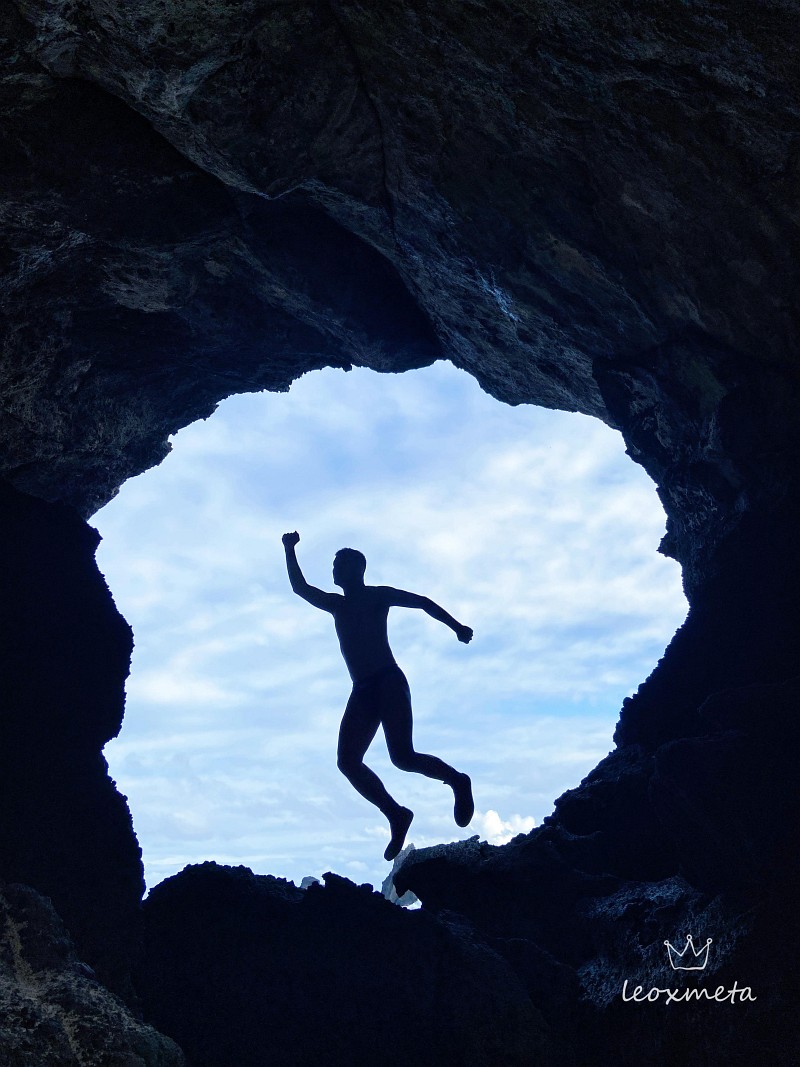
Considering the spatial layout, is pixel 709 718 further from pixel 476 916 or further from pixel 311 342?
pixel 311 342

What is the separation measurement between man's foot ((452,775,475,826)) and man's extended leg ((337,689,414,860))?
1.40 ft

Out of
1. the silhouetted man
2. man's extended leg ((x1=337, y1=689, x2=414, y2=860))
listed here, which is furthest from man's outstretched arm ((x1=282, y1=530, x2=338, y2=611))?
man's extended leg ((x1=337, y1=689, x2=414, y2=860))

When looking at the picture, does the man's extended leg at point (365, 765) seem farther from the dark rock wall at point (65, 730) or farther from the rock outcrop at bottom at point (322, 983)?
the dark rock wall at point (65, 730)

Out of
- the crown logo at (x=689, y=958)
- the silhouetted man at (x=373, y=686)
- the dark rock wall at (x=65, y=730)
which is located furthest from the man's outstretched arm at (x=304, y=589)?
the crown logo at (x=689, y=958)

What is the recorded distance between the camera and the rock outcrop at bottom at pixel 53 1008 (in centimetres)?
409

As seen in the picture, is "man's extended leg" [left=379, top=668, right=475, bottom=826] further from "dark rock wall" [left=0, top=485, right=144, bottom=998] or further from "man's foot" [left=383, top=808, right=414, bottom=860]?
"dark rock wall" [left=0, top=485, right=144, bottom=998]

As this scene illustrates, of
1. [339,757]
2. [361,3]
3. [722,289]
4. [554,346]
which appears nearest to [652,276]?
[722,289]

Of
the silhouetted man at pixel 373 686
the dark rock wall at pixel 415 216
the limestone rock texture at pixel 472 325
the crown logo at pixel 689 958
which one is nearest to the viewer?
the dark rock wall at pixel 415 216

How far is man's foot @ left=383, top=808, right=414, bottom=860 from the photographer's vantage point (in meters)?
7.27

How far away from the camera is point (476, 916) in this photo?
6.89 m

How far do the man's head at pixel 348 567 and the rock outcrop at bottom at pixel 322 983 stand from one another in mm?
2994

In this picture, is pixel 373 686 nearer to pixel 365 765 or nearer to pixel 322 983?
pixel 365 765

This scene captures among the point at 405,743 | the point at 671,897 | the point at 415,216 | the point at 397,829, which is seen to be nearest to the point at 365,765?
the point at 405,743

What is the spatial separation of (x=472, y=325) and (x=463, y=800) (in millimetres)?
4347
